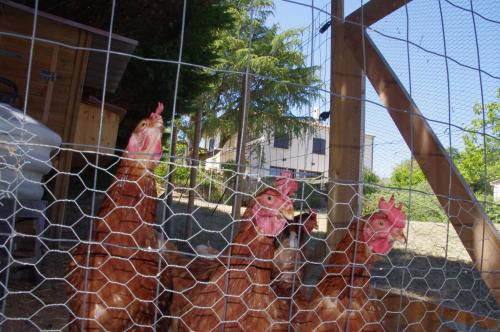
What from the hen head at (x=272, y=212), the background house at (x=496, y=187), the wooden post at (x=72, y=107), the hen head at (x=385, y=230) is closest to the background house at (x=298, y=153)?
the hen head at (x=272, y=212)

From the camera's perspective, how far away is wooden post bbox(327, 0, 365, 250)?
2.56 m

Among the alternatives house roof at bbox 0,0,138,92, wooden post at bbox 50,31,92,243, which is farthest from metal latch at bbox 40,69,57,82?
house roof at bbox 0,0,138,92

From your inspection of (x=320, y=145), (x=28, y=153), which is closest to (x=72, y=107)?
(x=28, y=153)

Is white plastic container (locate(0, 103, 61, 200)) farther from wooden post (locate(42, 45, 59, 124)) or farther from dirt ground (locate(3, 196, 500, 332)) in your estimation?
wooden post (locate(42, 45, 59, 124))

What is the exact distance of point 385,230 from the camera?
1.91m

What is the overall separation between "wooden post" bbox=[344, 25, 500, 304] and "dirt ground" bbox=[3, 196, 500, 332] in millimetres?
88

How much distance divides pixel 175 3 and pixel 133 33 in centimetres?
63

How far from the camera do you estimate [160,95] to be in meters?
5.43

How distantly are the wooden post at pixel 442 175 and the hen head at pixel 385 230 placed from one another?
0.64ft

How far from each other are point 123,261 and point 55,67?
2.62m

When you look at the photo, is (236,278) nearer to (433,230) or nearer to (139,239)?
(139,239)

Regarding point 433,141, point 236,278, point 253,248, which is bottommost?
point 236,278

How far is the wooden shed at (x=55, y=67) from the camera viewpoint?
3.62 m

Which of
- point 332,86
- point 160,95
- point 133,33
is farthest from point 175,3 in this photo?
Answer: point 332,86
